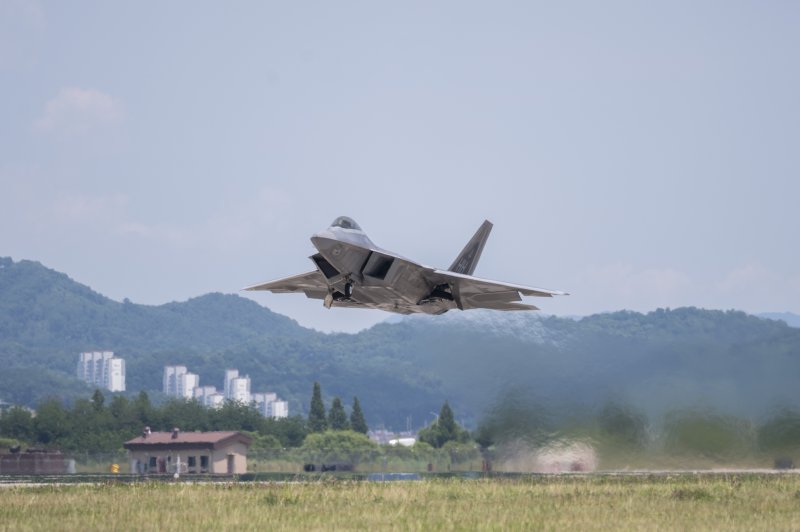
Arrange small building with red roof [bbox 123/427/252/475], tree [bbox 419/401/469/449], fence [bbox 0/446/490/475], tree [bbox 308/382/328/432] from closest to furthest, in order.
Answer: fence [bbox 0/446/490/475] → small building with red roof [bbox 123/427/252/475] → tree [bbox 419/401/469/449] → tree [bbox 308/382/328/432]

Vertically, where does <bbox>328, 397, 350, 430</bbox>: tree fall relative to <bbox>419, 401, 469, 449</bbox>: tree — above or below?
above

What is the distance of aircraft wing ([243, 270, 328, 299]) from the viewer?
113 ft

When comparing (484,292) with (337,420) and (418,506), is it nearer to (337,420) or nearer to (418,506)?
(418,506)

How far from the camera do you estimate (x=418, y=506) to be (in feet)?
78.7

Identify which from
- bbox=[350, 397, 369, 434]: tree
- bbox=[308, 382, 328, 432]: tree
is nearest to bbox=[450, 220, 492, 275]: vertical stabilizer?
bbox=[350, 397, 369, 434]: tree

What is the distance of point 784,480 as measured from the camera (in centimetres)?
3161

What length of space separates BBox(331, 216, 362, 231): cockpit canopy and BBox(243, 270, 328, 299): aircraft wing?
264cm

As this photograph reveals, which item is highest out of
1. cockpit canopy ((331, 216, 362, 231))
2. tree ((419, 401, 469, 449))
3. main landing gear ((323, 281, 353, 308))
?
cockpit canopy ((331, 216, 362, 231))

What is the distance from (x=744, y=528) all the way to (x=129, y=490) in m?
15.6

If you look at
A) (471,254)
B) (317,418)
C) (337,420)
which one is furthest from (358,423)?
(471,254)

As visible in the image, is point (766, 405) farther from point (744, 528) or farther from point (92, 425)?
point (92, 425)

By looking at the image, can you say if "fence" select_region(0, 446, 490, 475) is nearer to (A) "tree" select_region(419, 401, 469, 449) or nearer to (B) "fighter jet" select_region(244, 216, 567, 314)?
(A) "tree" select_region(419, 401, 469, 449)

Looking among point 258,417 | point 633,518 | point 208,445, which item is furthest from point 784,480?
point 258,417

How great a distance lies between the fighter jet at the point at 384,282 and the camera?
30797 mm
